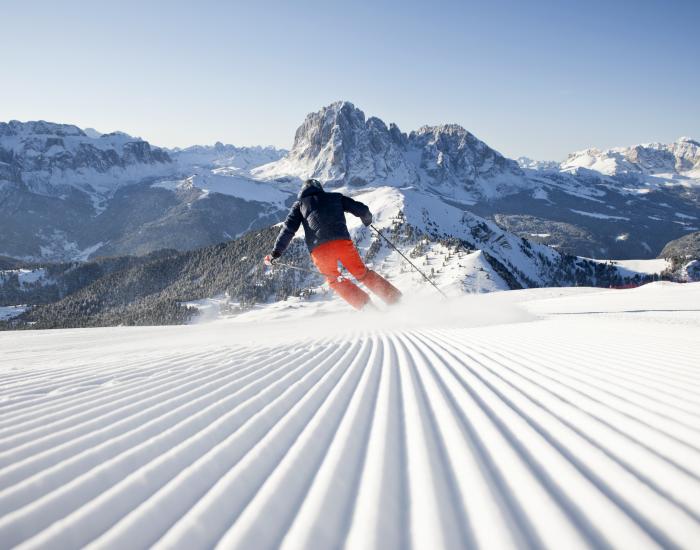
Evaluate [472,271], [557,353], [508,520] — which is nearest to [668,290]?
[557,353]

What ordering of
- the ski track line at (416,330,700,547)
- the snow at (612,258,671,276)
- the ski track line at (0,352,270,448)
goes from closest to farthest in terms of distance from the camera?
the ski track line at (416,330,700,547) < the ski track line at (0,352,270,448) < the snow at (612,258,671,276)

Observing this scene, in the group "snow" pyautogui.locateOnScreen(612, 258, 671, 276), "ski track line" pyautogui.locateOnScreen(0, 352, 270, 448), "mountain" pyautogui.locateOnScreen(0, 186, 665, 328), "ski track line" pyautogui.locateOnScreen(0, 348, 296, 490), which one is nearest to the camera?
"ski track line" pyautogui.locateOnScreen(0, 348, 296, 490)

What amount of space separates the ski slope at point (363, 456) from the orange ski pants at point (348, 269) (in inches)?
267

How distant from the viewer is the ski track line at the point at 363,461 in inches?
68.1

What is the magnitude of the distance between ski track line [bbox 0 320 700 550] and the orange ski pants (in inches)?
289

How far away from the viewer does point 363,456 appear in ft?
8.03

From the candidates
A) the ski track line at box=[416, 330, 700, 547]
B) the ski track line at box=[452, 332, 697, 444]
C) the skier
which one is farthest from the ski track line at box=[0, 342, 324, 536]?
the skier

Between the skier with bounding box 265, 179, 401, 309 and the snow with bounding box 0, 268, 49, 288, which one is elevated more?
the skier with bounding box 265, 179, 401, 309

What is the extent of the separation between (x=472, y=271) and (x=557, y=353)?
85078mm

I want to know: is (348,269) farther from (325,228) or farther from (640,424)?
(640,424)

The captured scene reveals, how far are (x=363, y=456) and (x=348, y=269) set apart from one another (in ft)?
31.0

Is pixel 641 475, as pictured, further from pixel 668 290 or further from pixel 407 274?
pixel 407 274

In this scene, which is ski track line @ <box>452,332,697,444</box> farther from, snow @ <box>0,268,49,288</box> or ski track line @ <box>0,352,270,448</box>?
snow @ <box>0,268,49,288</box>

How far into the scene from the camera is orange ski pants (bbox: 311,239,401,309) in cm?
1175
